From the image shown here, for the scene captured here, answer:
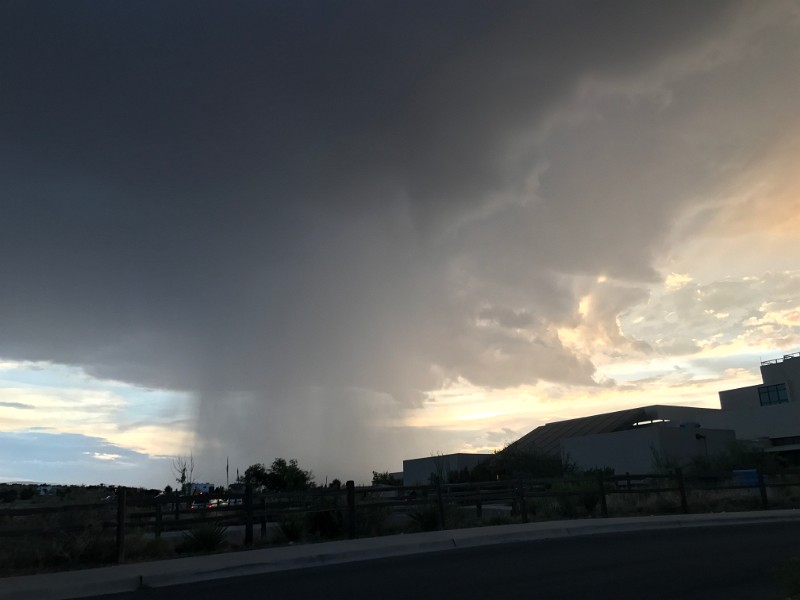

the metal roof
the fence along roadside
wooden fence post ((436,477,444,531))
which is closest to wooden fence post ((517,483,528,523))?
the fence along roadside

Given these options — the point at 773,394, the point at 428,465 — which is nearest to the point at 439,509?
the point at 428,465

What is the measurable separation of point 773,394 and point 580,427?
28.1 metres

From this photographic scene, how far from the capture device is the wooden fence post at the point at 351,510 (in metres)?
18.0

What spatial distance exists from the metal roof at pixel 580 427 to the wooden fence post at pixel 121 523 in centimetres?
6994

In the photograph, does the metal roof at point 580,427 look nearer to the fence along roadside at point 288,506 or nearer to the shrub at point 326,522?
the fence along roadside at point 288,506

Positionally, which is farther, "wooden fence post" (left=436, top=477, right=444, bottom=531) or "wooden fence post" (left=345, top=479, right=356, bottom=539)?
"wooden fence post" (left=436, top=477, right=444, bottom=531)

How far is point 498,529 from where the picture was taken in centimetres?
1819

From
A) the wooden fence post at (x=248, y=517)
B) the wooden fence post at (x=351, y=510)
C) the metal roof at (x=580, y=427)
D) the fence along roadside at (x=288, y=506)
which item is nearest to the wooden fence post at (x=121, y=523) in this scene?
the fence along roadside at (x=288, y=506)

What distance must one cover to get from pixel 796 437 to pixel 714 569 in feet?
264

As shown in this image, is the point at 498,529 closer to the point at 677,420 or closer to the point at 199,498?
the point at 199,498

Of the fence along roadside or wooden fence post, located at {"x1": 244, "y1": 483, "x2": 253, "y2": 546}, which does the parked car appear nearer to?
the fence along roadside

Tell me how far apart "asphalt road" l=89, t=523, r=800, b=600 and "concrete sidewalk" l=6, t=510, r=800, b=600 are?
73cm

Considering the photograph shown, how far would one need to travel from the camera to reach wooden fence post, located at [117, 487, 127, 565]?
14.4m

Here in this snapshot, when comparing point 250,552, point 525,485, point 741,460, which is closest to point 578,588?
point 250,552
